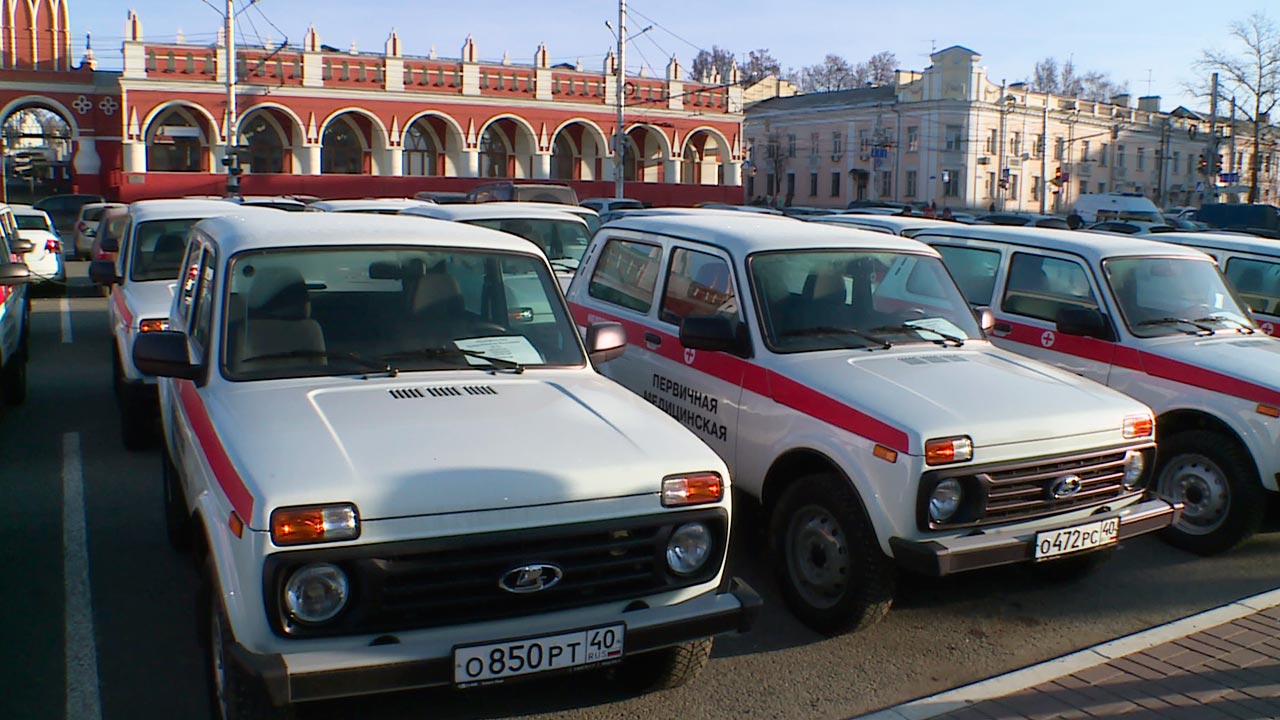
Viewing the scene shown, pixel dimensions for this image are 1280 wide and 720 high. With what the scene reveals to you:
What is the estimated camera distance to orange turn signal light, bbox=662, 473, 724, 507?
3945 millimetres

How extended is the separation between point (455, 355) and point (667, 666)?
159 cm

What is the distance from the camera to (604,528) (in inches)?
150

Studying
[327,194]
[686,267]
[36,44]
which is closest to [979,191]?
[327,194]

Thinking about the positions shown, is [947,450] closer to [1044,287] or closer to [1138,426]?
[1138,426]

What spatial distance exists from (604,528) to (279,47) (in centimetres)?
3898

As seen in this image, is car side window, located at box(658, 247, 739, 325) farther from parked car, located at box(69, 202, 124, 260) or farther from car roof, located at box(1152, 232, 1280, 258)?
parked car, located at box(69, 202, 124, 260)

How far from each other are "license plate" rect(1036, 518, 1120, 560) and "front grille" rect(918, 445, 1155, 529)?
5.3 inches

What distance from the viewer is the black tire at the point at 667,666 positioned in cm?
442

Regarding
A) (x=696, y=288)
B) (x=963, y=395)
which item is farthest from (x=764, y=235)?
(x=963, y=395)

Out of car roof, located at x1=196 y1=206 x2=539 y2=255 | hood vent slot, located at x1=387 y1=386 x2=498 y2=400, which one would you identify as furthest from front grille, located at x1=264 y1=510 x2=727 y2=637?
car roof, located at x1=196 y1=206 x2=539 y2=255

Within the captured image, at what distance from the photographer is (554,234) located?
11.5m

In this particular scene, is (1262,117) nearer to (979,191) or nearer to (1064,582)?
(979,191)

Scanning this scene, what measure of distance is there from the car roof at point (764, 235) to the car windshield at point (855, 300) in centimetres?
6

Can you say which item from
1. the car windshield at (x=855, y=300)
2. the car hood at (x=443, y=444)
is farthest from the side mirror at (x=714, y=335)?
the car hood at (x=443, y=444)
